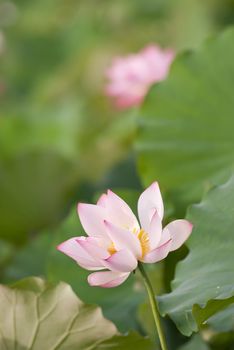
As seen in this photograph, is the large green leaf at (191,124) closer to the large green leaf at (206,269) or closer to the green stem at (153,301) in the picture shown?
the large green leaf at (206,269)

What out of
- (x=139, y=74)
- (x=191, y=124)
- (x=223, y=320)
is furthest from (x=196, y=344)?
(x=139, y=74)

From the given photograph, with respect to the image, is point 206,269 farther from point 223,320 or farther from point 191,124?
point 191,124

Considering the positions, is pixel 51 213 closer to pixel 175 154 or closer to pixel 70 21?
pixel 175 154

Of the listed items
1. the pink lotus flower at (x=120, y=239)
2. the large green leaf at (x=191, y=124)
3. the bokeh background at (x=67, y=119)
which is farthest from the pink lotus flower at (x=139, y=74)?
the pink lotus flower at (x=120, y=239)

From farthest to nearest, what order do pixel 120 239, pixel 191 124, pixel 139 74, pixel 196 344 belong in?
pixel 139 74
pixel 191 124
pixel 196 344
pixel 120 239

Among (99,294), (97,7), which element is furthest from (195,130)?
(97,7)

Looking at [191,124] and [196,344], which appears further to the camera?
[191,124]
